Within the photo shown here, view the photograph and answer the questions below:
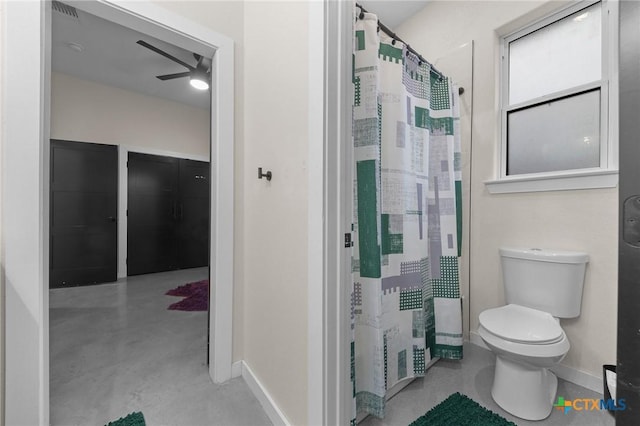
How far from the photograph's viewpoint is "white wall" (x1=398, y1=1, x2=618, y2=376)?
1.49 meters

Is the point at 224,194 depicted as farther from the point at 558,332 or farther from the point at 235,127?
the point at 558,332

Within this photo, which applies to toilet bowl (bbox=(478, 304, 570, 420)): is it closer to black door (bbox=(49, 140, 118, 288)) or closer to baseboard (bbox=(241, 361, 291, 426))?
baseboard (bbox=(241, 361, 291, 426))

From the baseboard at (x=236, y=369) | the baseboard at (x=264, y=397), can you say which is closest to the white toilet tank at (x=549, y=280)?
the baseboard at (x=264, y=397)

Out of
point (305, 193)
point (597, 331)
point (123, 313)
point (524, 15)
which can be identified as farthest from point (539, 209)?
point (123, 313)

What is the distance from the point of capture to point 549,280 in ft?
5.08

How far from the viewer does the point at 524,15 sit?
1.76 meters


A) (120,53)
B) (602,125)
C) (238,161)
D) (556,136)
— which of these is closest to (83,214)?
(120,53)

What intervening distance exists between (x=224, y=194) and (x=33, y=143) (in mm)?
794

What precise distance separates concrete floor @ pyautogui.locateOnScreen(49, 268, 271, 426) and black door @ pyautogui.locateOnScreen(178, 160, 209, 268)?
171 centimetres

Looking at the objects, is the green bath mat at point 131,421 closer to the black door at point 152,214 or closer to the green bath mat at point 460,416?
the green bath mat at point 460,416

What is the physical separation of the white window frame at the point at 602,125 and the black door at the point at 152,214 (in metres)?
4.38

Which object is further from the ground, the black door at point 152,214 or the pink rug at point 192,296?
the black door at point 152,214

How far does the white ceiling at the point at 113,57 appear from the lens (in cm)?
255

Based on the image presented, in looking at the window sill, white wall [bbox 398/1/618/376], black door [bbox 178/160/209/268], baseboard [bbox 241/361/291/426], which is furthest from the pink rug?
the window sill
